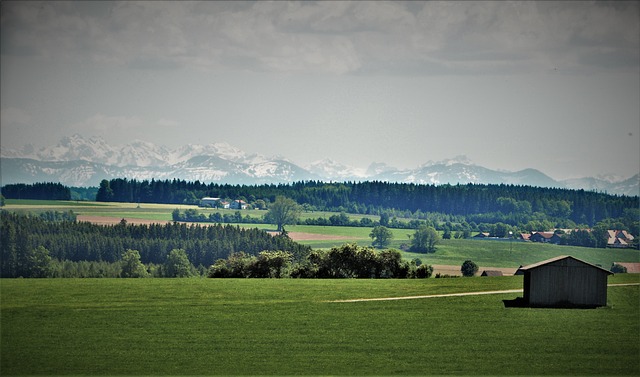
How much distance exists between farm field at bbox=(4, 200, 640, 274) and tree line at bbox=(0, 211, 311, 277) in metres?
5.42

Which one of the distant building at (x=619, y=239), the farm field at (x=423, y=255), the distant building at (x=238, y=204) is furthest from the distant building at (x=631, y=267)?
the distant building at (x=238, y=204)

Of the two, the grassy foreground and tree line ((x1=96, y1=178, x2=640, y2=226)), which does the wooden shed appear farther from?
tree line ((x1=96, y1=178, x2=640, y2=226))

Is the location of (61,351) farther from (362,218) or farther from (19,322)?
(362,218)

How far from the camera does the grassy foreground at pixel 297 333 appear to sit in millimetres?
34969

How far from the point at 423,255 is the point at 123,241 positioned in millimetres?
37194

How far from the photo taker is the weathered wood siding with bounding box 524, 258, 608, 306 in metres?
42.9

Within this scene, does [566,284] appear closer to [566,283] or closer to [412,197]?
[566,283]

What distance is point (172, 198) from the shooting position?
140750 millimetres

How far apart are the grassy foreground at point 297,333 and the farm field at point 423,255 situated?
154 ft

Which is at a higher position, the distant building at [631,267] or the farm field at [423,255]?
the farm field at [423,255]

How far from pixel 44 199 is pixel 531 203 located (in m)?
73.9

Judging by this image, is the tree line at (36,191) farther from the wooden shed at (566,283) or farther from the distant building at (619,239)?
the wooden shed at (566,283)

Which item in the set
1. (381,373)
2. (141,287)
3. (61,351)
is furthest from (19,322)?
(381,373)

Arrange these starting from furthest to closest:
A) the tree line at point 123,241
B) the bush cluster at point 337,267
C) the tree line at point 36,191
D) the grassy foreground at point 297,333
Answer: the tree line at point 36,191 < the tree line at point 123,241 < the bush cluster at point 337,267 < the grassy foreground at point 297,333
